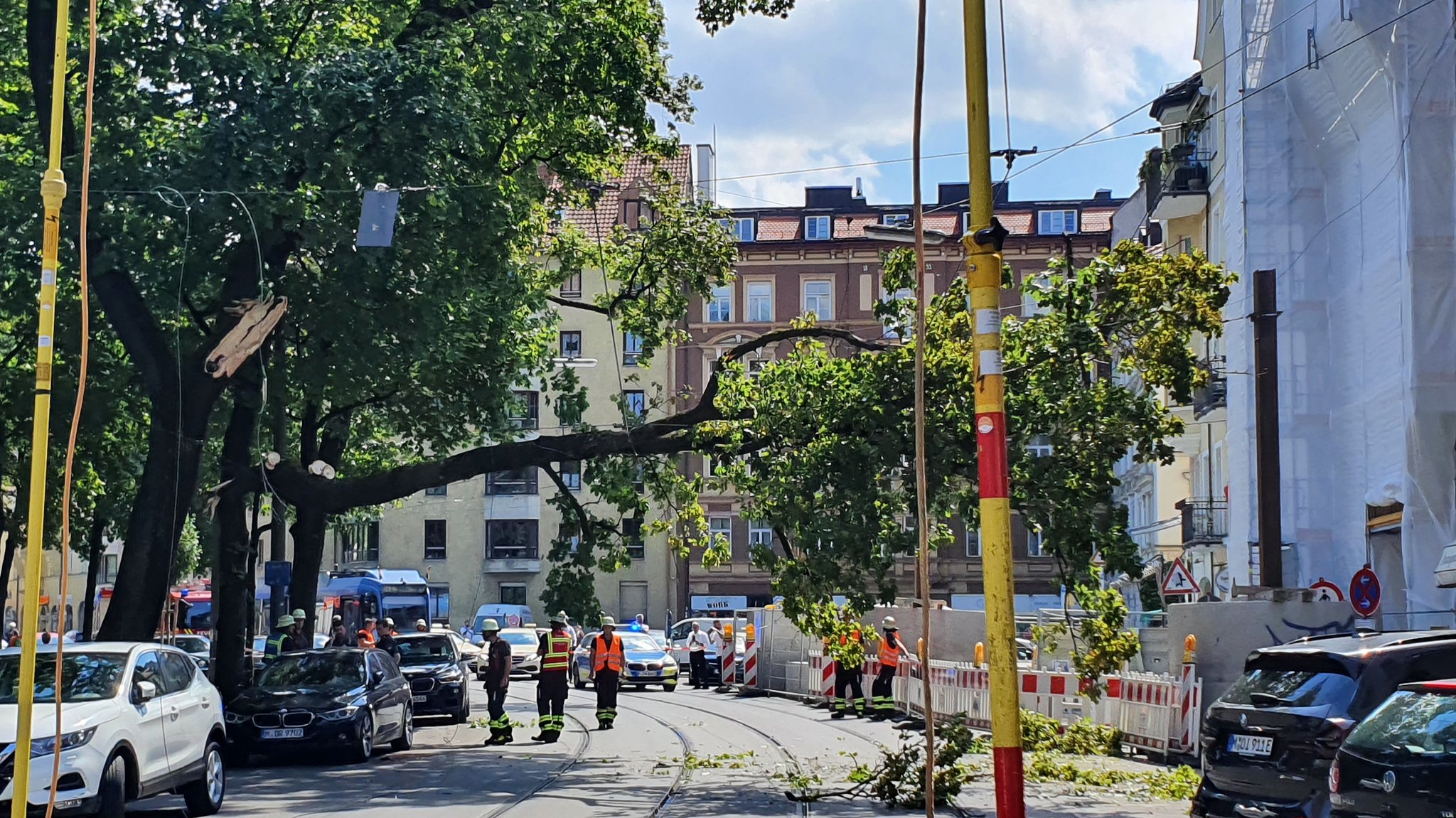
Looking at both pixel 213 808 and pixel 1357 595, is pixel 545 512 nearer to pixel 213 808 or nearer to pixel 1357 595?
pixel 1357 595

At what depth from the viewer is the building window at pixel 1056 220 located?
235 ft

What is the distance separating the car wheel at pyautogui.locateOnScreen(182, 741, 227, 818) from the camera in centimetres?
1420

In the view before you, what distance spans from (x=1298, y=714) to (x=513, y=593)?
6064cm

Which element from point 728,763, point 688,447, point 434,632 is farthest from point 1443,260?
point 434,632

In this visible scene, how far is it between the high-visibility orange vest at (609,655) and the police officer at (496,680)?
133cm

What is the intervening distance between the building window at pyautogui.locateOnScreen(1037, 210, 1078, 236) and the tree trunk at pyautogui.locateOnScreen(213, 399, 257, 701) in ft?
170

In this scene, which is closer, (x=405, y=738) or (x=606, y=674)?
(x=405, y=738)

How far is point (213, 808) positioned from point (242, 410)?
10.6 m

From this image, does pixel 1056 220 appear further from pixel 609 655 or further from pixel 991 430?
pixel 991 430

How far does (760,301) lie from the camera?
2717 inches

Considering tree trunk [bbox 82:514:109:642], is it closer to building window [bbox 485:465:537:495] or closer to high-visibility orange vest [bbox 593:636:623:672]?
high-visibility orange vest [bbox 593:636:623:672]

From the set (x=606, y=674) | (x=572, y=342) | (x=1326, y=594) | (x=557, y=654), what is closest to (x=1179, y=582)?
(x=1326, y=594)

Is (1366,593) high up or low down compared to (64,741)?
up

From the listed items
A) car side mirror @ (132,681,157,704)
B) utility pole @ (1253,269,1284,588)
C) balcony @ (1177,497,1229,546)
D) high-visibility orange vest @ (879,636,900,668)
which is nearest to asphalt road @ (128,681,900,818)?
high-visibility orange vest @ (879,636,900,668)
